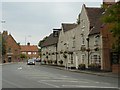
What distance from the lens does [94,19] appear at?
5434cm

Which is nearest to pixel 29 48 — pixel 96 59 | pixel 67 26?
pixel 67 26

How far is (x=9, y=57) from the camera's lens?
423 ft

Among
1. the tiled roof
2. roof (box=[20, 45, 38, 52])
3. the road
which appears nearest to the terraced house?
the tiled roof

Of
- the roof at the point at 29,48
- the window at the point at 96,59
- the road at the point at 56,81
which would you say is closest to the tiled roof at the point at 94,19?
the window at the point at 96,59

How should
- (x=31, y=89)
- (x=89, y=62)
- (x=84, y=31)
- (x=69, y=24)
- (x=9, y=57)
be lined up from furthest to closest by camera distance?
1. (x=9, y=57)
2. (x=69, y=24)
3. (x=84, y=31)
4. (x=89, y=62)
5. (x=31, y=89)

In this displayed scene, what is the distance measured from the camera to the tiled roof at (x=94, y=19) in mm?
50719

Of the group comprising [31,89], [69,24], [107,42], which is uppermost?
[69,24]

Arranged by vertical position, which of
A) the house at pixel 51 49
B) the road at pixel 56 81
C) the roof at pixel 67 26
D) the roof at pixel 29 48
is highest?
the roof at pixel 67 26

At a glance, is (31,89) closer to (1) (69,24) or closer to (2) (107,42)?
(2) (107,42)

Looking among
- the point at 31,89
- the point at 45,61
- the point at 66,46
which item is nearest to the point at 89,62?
the point at 66,46

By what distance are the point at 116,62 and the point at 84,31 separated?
1239 centimetres

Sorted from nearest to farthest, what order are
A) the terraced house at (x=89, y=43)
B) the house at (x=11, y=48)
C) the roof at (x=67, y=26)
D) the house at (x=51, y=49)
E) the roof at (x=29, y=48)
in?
the terraced house at (x=89, y=43) → the roof at (x=67, y=26) → the house at (x=51, y=49) → the house at (x=11, y=48) → the roof at (x=29, y=48)

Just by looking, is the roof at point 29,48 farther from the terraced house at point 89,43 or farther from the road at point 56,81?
the road at point 56,81

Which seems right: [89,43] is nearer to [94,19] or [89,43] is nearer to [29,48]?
[94,19]
